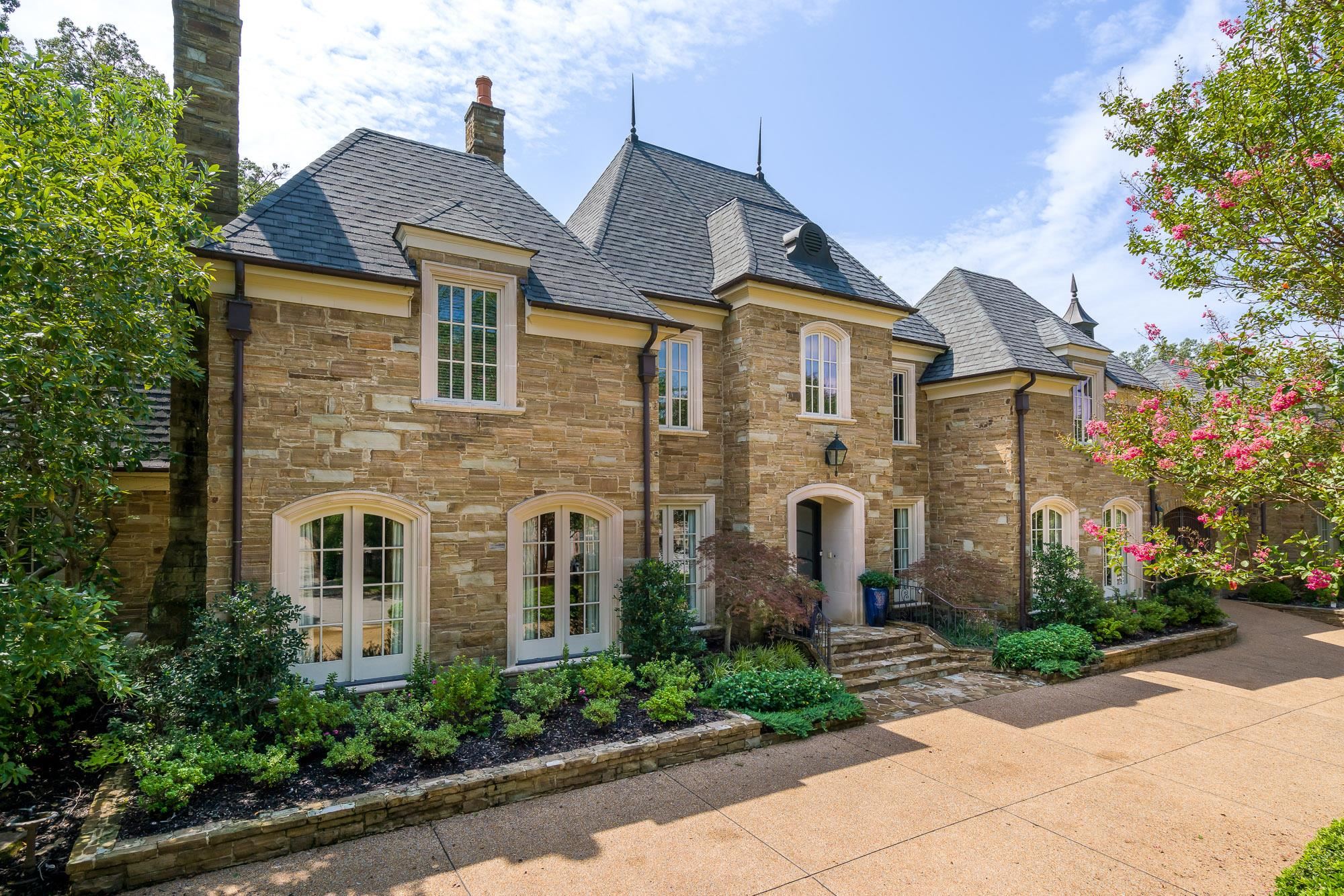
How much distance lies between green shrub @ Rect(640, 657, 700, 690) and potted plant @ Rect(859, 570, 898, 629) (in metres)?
4.91

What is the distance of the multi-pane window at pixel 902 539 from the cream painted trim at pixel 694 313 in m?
6.53

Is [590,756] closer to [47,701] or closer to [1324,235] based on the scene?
[47,701]

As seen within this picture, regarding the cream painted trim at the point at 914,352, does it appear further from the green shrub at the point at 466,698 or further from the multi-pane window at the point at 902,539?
the green shrub at the point at 466,698

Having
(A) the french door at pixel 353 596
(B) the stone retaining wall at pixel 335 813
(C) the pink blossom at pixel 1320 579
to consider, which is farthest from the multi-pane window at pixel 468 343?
(C) the pink blossom at pixel 1320 579

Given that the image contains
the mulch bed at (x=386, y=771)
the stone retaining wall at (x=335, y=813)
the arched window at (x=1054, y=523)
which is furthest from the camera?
the arched window at (x=1054, y=523)

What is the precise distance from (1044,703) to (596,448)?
307 inches

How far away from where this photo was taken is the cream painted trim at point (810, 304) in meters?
11.5

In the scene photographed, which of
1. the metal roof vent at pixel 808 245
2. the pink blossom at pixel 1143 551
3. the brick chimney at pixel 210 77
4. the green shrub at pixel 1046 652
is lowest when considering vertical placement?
the green shrub at pixel 1046 652

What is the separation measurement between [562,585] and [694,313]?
5.47m

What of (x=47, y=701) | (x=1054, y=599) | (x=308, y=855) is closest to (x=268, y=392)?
(x=47, y=701)

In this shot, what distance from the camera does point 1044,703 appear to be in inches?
376

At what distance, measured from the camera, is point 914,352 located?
49.8ft

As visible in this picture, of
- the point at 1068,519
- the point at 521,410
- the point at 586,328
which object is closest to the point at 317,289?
the point at 521,410

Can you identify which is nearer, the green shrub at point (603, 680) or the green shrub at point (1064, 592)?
the green shrub at point (603, 680)
